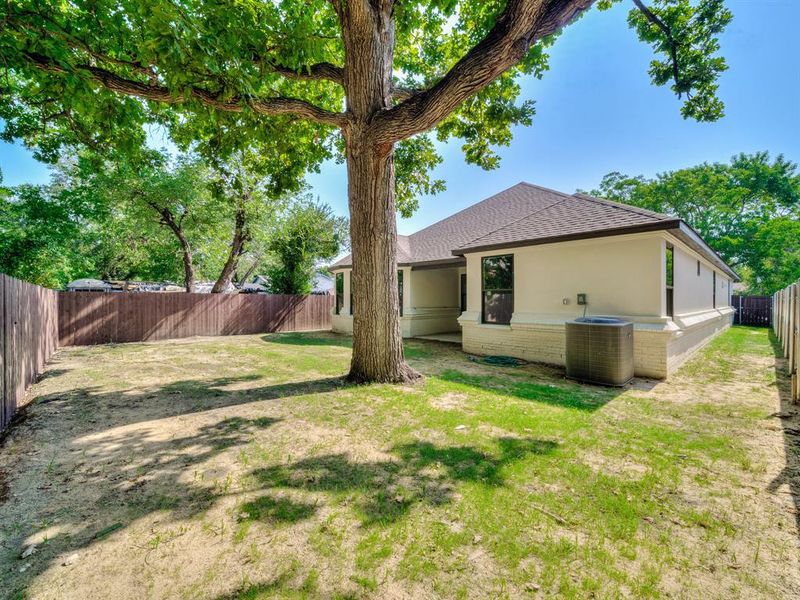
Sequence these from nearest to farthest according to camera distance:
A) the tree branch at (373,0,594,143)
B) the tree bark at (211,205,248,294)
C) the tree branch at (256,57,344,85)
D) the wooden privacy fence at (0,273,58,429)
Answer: the wooden privacy fence at (0,273,58,429) < the tree branch at (373,0,594,143) < the tree branch at (256,57,344,85) < the tree bark at (211,205,248,294)

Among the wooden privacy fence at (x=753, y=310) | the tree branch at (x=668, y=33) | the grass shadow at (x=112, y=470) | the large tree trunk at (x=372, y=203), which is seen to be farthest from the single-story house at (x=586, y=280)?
the wooden privacy fence at (x=753, y=310)

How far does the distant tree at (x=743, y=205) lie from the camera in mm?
22406

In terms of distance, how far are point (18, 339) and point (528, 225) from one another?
10180 mm

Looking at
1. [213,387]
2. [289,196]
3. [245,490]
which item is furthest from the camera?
[289,196]

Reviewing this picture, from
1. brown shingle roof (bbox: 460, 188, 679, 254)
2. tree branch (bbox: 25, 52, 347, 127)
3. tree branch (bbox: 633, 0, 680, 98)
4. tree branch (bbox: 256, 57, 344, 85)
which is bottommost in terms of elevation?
brown shingle roof (bbox: 460, 188, 679, 254)

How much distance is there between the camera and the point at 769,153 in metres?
25.5

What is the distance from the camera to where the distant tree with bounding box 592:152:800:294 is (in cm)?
2241

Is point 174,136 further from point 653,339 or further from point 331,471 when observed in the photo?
point 653,339

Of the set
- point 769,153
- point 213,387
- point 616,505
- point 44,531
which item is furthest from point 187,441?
point 769,153

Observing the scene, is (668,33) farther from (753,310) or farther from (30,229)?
(30,229)

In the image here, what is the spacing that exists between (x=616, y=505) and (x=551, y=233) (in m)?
6.45

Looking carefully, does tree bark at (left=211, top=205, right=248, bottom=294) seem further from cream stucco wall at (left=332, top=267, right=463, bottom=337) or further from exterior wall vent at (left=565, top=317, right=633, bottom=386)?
exterior wall vent at (left=565, top=317, right=633, bottom=386)

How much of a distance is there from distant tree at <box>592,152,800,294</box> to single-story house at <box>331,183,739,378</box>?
16.8 m

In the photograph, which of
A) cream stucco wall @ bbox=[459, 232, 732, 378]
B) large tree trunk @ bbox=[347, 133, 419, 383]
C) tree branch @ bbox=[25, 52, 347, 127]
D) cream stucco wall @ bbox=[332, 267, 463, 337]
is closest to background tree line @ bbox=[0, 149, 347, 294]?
cream stucco wall @ bbox=[332, 267, 463, 337]
